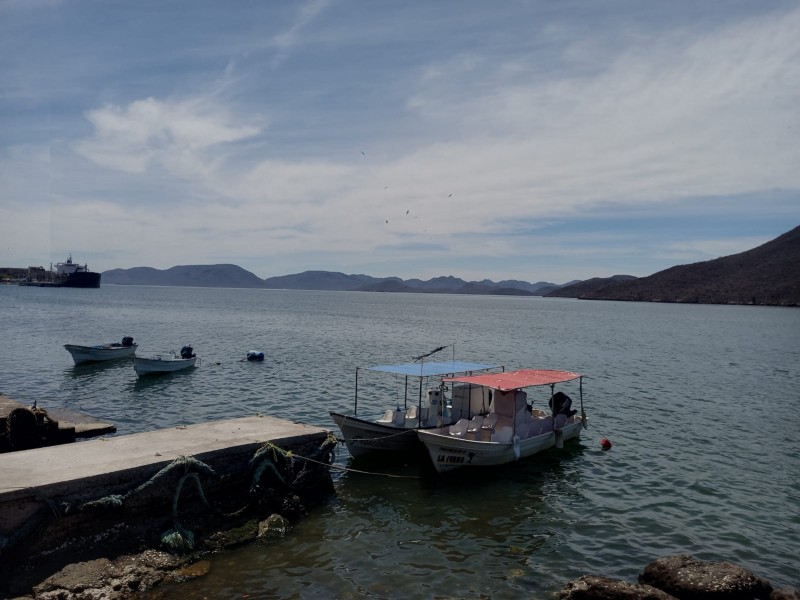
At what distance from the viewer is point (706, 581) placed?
12.5 meters

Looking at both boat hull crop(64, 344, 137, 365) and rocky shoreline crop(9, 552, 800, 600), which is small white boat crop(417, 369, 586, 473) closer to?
rocky shoreline crop(9, 552, 800, 600)

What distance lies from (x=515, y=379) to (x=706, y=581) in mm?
11506

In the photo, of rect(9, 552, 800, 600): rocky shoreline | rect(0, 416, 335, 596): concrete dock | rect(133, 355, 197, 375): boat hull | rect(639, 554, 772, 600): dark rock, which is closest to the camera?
rect(9, 552, 800, 600): rocky shoreline

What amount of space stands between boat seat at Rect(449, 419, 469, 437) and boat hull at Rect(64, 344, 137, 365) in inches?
1361

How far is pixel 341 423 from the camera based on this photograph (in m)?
21.3

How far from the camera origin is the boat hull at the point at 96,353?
4394cm

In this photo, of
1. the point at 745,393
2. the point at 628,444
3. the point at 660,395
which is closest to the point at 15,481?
the point at 628,444

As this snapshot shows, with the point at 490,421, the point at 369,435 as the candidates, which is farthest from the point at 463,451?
the point at 369,435

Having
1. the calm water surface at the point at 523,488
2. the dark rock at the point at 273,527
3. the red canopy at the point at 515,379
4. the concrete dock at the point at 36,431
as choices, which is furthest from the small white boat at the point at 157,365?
the dark rock at the point at 273,527

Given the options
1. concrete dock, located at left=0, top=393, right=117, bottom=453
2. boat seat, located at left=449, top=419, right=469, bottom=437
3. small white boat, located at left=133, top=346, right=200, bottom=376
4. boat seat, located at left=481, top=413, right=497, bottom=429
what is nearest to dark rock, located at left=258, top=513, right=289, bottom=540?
boat seat, located at left=449, top=419, right=469, bottom=437

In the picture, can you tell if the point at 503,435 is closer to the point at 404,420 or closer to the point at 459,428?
the point at 459,428

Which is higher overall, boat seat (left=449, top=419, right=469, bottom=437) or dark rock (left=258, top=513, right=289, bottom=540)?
boat seat (left=449, top=419, right=469, bottom=437)

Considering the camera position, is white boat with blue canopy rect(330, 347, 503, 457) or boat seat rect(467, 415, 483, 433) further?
boat seat rect(467, 415, 483, 433)

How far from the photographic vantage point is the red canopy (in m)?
22.1
